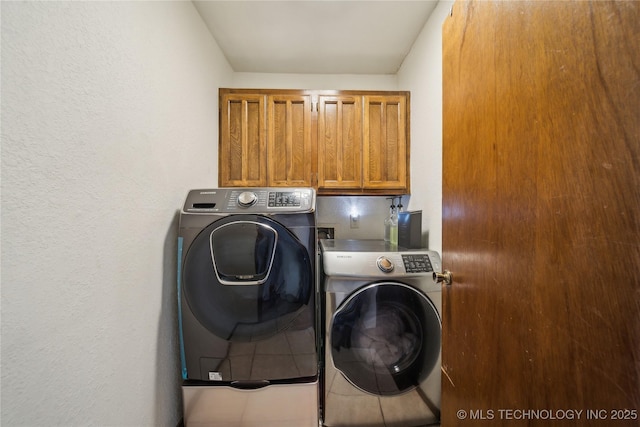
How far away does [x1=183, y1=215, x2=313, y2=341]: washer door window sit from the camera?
3.71 ft

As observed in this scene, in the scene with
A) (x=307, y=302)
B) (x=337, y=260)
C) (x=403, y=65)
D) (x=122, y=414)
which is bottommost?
(x=122, y=414)

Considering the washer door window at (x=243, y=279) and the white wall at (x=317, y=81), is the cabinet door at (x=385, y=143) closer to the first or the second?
the white wall at (x=317, y=81)

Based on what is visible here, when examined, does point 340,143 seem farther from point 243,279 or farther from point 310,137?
point 243,279

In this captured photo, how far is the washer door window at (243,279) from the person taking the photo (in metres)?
1.13

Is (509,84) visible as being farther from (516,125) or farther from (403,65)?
(403,65)

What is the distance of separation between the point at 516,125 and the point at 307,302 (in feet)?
3.46

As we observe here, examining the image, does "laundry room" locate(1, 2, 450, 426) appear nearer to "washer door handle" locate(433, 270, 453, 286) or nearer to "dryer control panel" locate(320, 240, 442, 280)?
"dryer control panel" locate(320, 240, 442, 280)

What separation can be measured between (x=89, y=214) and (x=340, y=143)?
1.51m

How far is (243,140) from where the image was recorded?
1.78 meters

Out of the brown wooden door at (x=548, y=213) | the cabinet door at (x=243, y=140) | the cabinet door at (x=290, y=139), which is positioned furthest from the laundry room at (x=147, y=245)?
the cabinet door at (x=290, y=139)

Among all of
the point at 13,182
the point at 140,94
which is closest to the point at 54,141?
the point at 13,182

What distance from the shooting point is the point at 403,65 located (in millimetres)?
1968

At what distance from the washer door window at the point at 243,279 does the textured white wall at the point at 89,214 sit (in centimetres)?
17

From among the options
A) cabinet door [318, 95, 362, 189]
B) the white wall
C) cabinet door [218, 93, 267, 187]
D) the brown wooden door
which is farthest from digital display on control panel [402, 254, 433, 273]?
the white wall
